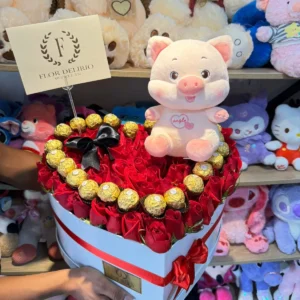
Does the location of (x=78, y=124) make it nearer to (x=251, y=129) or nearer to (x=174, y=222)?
(x=174, y=222)

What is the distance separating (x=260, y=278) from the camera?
1.61 metres

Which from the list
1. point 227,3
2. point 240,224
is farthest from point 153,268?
point 227,3

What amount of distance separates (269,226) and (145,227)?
1.00 metres

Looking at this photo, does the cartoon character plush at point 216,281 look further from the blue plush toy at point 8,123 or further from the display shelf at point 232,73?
the blue plush toy at point 8,123

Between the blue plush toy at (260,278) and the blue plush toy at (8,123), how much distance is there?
111cm

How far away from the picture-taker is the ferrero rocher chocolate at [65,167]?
2.69 feet

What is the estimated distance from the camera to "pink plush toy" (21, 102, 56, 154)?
51.0 inches

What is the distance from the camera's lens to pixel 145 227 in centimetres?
72

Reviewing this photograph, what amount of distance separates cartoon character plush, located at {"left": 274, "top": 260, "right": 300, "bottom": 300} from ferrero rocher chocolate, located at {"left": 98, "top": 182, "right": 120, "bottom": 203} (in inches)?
46.4

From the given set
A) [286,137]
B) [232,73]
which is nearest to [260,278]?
[286,137]

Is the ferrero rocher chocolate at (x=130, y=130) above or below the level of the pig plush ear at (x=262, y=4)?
below

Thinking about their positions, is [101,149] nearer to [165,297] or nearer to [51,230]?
[165,297]

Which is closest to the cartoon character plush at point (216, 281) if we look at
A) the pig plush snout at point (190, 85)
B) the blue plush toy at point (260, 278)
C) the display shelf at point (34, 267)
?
the blue plush toy at point (260, 278)

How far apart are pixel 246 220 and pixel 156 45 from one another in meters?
0.98
